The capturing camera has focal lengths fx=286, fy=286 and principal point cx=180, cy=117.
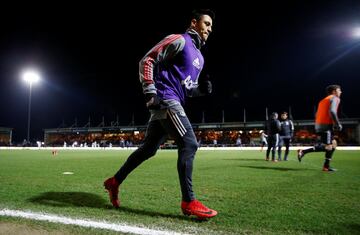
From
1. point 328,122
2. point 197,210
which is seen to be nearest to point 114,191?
point 197,210

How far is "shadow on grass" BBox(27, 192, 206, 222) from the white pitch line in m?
0.47

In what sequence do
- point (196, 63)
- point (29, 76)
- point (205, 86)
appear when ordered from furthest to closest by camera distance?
point (29, 76), point (205, 86), point (196, 63)

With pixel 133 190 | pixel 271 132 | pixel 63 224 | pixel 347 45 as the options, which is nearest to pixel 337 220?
pixel 63 224

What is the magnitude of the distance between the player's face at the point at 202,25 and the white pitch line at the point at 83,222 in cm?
223

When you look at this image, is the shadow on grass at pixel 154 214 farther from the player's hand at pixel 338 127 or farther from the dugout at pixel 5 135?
the dugout at pixel 5 135

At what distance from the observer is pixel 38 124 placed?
3014 inches

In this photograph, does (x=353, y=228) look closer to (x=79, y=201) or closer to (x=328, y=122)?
(x=79, y=201)

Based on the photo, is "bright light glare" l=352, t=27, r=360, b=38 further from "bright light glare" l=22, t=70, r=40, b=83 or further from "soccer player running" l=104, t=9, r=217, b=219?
"bright light glare" l=22, t=70, r=40, b=83

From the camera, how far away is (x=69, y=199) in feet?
12.7

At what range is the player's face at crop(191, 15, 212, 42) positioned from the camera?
3.39 m

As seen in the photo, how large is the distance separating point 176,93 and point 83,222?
5.34ft

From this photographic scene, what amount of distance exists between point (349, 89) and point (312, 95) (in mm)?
6376

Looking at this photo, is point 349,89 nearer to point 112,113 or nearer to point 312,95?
point 312,95

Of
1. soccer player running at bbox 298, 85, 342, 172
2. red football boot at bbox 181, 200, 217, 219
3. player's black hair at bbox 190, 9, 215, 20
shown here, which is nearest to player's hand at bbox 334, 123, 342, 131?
soccer player running at bbox 298, 85, 342, 172
